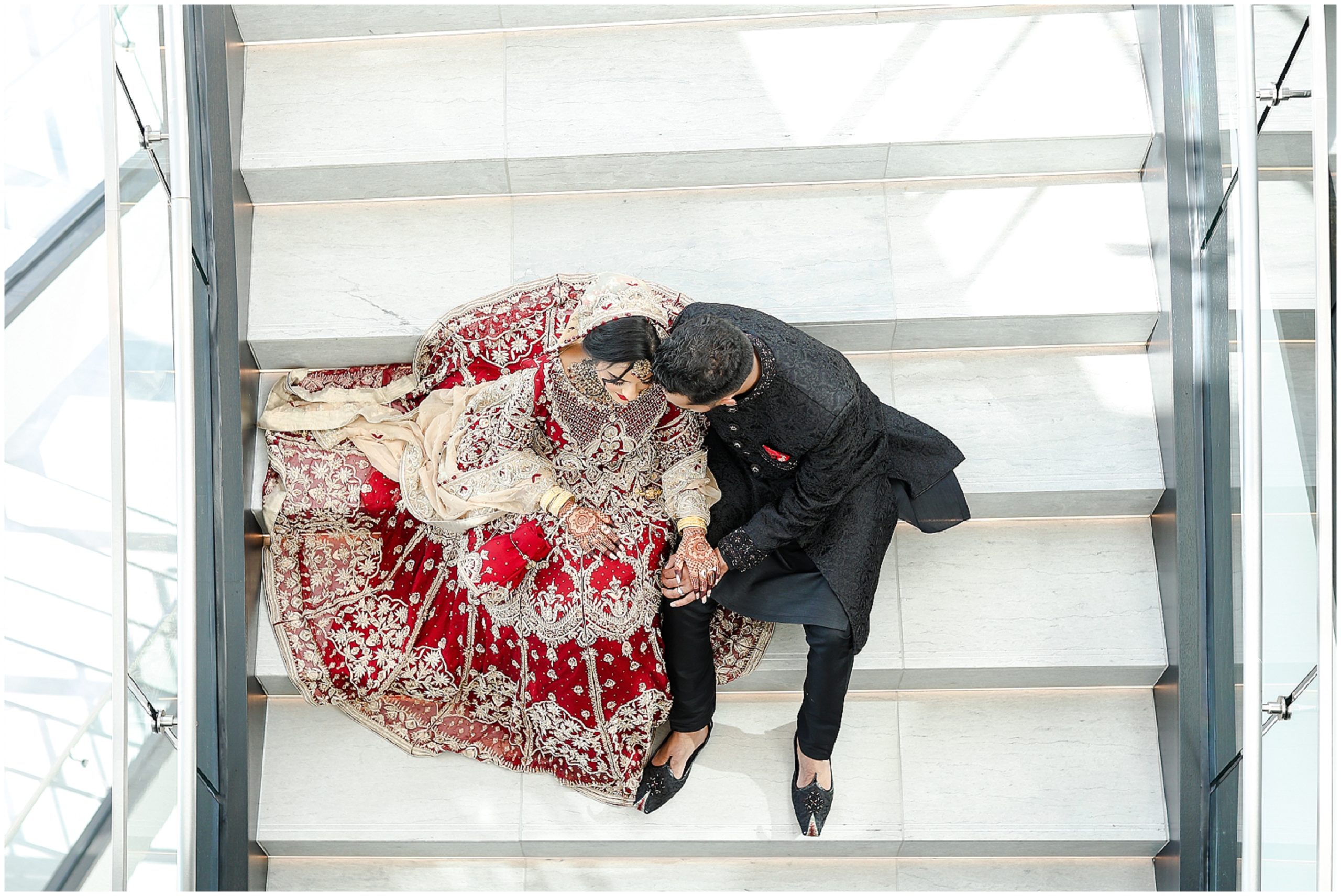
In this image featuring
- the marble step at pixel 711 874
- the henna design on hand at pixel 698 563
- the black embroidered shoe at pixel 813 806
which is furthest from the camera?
the marble step at pixel 711 874

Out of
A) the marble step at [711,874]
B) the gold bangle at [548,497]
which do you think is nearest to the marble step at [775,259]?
the gold bangle at [548,497]

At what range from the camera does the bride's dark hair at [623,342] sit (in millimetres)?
2398

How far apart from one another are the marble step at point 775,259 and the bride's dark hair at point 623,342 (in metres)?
0.72

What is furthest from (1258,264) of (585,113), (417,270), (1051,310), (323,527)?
(323,527)

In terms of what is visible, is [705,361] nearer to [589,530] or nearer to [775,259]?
[589,530]

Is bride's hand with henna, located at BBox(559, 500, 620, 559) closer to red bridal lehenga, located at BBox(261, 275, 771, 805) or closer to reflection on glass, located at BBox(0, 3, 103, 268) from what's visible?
red bridal lehenga, located at BBox(261, 275, 771, 805)

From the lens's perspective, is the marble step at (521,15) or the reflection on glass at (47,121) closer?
the reflection on glass at (47,121)

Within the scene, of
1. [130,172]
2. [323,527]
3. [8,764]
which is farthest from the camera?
[323,527]

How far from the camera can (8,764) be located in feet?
7.08

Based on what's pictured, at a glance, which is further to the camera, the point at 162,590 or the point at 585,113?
the point at 585,113

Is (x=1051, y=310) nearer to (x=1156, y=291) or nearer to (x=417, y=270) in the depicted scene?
(x=1156, y=291)

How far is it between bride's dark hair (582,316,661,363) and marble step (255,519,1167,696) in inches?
37.4

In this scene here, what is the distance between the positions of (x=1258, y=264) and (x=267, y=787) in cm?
263

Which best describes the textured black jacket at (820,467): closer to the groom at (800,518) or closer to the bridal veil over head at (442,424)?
the groom at (800,518)
